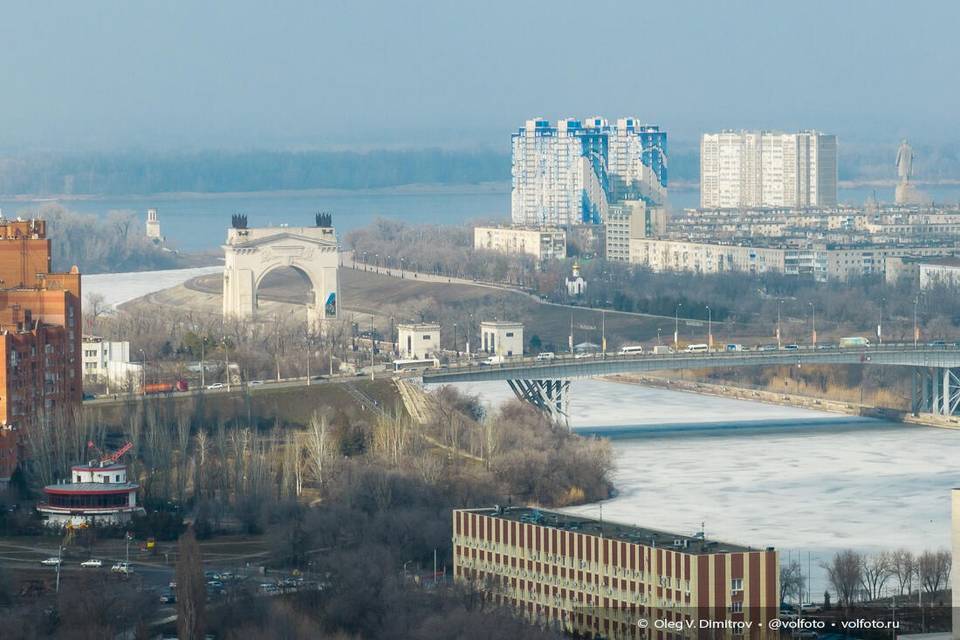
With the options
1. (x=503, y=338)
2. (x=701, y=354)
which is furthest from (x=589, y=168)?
(x=701, y=354)

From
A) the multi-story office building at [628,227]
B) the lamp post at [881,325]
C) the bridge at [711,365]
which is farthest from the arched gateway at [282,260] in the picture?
the multi-story office building at [628,227]

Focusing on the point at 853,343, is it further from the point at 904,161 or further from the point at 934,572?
the point at 904,161

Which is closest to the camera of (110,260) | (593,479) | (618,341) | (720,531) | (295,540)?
(295,540)

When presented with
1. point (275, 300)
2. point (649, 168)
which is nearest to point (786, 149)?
point (649, 168)

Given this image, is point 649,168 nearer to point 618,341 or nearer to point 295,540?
point 618,341

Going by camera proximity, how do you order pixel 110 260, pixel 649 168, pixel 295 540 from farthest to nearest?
pixel 649 168
pixel 110 260
pixel 295 540

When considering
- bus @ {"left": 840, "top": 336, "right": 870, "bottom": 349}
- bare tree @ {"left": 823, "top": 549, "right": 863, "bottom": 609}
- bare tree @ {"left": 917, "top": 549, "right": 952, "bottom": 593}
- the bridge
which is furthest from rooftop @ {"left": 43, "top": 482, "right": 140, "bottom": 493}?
bus @ {"left": 840, "top": 336, "right": 870, "bottom": 349}

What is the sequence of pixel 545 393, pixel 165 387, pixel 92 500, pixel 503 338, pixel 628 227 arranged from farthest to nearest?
pixel 628 227
pixel 503 338
pixel 545 393
pixel 165 387
pixel 92 500
